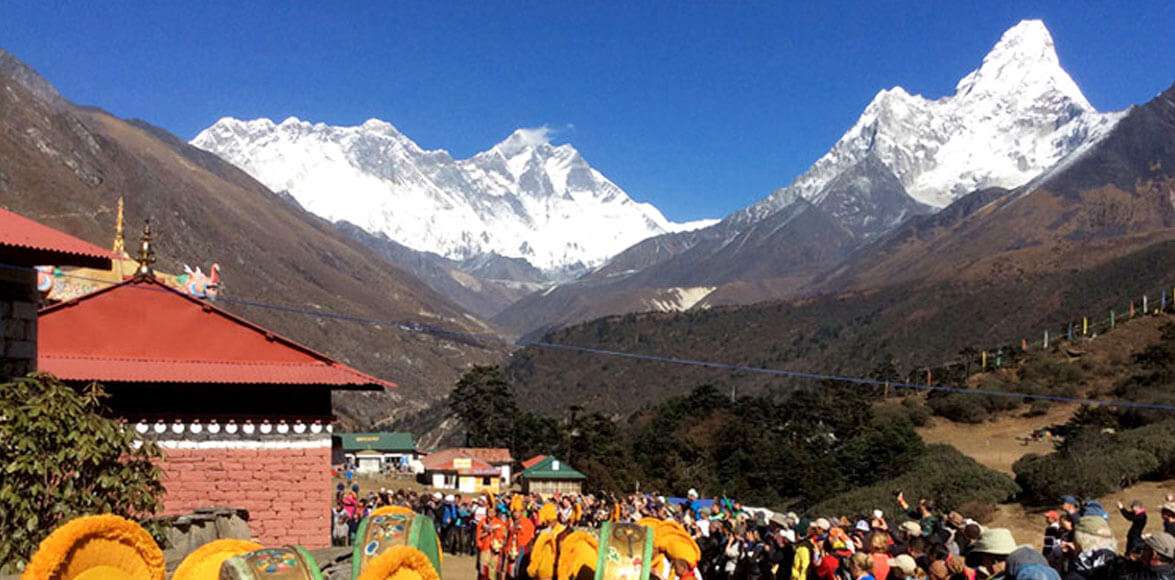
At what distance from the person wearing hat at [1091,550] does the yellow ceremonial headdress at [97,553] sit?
689 centimetres

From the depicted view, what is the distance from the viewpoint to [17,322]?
12.3 metres

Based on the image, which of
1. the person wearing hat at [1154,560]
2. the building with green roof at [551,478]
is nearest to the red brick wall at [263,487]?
the person wearing hat at [1154,560]

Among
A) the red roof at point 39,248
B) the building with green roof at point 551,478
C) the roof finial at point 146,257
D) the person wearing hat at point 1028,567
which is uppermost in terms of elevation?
the roof finial at point 146,257

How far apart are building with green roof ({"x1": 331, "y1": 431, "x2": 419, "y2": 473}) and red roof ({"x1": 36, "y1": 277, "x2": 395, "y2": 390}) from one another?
85.3m

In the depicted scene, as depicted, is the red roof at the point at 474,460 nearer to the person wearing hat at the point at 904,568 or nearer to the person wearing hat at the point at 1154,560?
the person wearing hat at the point at 904,568

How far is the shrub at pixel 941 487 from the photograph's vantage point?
26969 mm

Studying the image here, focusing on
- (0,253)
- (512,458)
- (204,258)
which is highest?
(204,258)

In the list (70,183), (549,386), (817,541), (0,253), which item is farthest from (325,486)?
(549,386)

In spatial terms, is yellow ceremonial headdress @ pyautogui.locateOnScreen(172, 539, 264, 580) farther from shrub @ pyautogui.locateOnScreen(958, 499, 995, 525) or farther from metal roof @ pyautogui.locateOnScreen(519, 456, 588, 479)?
metal roof @ pyautogui.locateOnScreen(519, 456, 588, 479)

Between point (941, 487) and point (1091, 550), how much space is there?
20300 millimetres

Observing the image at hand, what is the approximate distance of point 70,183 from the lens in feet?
481

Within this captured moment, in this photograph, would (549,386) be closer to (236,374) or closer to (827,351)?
(827,351)

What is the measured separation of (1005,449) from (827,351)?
130803 mm

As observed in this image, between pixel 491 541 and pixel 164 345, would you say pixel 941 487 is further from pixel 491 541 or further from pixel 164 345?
pixel 164 345
